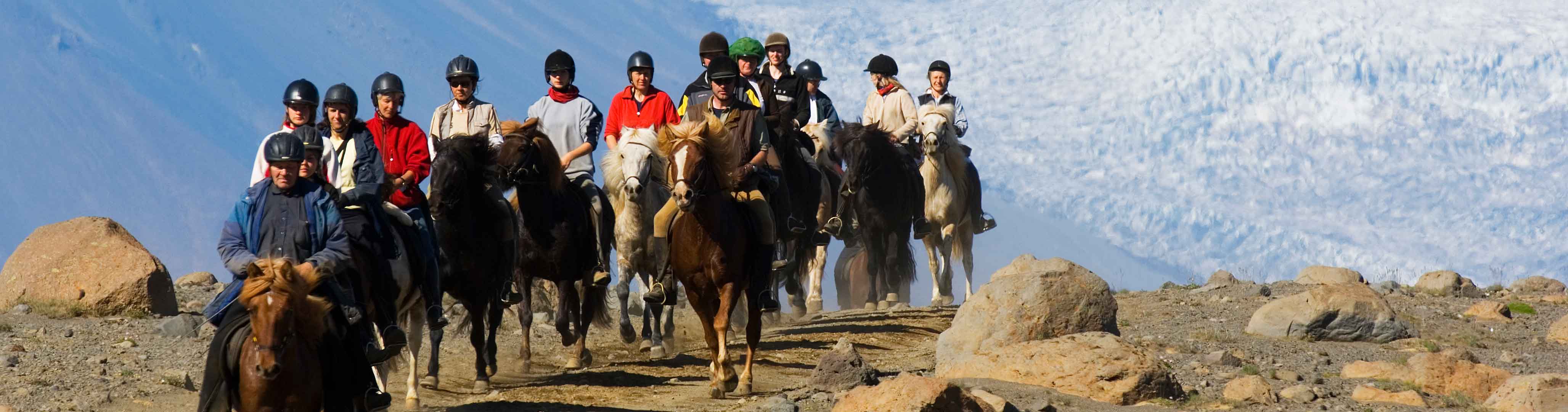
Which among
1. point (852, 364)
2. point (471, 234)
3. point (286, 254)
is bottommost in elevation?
point (852, 364)

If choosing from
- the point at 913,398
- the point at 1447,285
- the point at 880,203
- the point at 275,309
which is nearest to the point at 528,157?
the point at 913,398

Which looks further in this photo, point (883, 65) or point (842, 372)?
point (883, 65)

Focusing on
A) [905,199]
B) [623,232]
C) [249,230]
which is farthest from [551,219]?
[905,199]

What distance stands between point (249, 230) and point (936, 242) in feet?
38.3

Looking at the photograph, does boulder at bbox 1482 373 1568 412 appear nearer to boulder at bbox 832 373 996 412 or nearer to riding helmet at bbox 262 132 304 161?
boulder at bbox 832 373 996 412

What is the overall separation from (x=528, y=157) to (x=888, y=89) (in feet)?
22.7

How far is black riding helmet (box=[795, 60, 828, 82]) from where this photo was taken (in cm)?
1684

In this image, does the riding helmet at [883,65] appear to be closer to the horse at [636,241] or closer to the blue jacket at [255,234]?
the horse at [636,241]

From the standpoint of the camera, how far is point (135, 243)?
1515cm

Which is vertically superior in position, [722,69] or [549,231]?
[722,69]

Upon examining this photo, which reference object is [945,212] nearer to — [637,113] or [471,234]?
[637,113]

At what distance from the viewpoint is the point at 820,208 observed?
51.6 feet

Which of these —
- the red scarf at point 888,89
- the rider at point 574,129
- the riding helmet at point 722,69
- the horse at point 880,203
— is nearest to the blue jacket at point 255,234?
the riding helmet at point 722,69

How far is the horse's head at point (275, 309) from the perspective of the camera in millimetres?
6531
